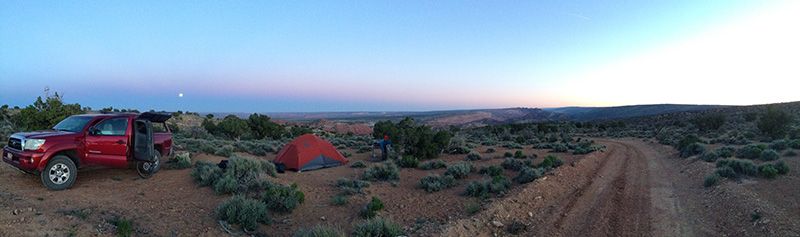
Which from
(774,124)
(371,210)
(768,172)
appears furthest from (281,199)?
(774,124)

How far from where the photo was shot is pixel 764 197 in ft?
30.1

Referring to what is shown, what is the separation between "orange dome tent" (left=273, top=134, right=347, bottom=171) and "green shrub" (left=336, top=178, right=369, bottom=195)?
9.87ft

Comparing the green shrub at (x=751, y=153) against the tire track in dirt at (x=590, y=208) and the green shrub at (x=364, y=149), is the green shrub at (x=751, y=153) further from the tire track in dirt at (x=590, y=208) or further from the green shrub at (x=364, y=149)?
the green shrub at (x=364, y=149)

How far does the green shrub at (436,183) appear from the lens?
11398 mm

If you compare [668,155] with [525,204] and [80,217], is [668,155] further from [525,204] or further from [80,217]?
[80,217]

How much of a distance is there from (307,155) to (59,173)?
7.34 metres

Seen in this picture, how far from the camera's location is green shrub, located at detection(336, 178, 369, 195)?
10.7 metres

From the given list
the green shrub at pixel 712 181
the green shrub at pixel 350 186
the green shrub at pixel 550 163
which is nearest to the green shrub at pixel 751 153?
the green shrub at pixel 712 181

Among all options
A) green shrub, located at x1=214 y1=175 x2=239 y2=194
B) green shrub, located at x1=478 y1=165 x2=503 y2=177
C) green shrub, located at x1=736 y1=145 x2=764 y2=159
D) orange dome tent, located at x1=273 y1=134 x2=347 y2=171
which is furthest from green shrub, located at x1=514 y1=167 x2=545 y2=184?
green shrub, located at x1=736 y1=145 x2=764 y2=159

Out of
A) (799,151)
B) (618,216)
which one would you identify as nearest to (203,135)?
(618,216)

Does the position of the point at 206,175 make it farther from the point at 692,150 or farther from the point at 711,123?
the point at 711,123

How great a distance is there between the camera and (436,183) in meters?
11.5

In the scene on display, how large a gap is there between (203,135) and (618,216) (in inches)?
1014

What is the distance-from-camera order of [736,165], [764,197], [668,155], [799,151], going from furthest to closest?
1. [668,155]
2. [799,151]
3. [736,165]
4. [764,197]
